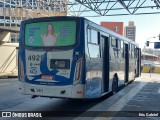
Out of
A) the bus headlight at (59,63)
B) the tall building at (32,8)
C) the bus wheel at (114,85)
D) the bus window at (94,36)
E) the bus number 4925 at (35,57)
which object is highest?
the tall building at (32,8)

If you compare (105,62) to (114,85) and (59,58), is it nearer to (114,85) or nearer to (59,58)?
(114,85)

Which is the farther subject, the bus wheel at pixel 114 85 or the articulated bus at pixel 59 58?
the bus wheel at pixel 114 85

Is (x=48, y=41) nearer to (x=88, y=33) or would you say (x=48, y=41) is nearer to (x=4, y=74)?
(x=88, y=33)

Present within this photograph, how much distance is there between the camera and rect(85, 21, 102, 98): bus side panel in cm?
1038

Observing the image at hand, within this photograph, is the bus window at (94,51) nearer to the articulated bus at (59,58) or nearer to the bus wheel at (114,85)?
the articulated bus at (59,58)

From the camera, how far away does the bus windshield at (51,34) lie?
33.7 feet

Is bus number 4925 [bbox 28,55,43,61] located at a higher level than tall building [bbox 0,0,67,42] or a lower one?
lower

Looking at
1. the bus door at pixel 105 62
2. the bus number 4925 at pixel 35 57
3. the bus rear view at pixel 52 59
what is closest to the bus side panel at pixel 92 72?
the bus rear view at pixel 52 59

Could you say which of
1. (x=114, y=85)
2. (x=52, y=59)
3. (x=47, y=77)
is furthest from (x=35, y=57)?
(x=114, y=85)

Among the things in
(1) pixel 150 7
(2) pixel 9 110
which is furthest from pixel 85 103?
(1) pixel 150 7

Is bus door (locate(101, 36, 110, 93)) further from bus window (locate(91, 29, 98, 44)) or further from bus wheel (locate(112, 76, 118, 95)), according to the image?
bus wheel (locate(112, 76, 118, 95))

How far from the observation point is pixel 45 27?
10.7 meters

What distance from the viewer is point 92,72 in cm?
1098

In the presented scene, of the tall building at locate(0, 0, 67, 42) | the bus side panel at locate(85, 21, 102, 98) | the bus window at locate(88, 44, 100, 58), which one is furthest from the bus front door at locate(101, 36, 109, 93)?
the tall building at locate(0, 0, 67, 42)
